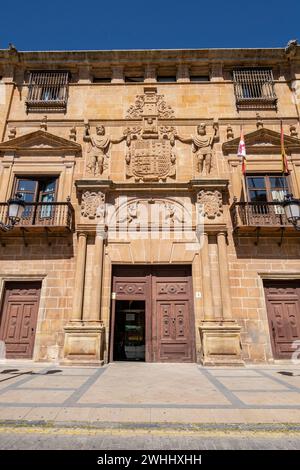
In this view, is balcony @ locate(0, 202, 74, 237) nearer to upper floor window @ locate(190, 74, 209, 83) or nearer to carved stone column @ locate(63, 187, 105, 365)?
carved stone column @ locate(63, 187, 105, 365)

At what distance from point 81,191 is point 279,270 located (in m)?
7.36

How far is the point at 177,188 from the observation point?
10.0 meters

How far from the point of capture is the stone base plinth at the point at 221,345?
25.6 ft

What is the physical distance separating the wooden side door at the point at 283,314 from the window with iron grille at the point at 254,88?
24.2ft

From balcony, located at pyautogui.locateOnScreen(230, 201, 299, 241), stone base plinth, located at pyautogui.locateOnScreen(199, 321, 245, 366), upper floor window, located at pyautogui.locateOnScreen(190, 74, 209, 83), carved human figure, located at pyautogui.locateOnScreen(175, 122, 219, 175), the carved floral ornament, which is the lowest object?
stone base plinth, located at pyautogui.locateOnScreen(199, 321, 245, 366)

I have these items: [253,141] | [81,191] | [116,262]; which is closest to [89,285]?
[116,262]

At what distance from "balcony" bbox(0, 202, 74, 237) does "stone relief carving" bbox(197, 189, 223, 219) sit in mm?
4538

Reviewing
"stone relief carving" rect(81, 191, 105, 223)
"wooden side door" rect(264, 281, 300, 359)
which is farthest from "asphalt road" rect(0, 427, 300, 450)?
"stone relief carving" rect(81, 191, 105, 223)

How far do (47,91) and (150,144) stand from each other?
213 inches

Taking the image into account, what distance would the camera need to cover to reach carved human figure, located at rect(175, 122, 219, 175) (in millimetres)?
10195

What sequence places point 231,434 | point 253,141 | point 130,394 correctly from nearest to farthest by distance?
point 231,434, point 130,394, point 253,141

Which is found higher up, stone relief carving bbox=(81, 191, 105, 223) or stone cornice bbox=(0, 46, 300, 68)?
stone cornice bbox=(0, 46, 300, 68)
